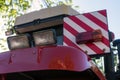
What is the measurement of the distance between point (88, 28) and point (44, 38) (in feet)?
3.18

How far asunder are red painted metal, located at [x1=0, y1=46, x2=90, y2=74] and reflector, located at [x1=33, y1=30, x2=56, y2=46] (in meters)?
0.36

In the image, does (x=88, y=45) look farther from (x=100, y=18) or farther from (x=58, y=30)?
(x=58, y=30)

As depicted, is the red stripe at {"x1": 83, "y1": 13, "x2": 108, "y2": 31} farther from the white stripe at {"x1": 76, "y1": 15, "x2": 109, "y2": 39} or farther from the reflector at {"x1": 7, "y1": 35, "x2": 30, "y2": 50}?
the reflector at {"x1": 7, "y1": 35, "x2": 30, "y2": 50}

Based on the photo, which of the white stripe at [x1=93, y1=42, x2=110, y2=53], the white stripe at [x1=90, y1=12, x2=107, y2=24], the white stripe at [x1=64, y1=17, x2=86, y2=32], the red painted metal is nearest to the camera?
the red painted metal

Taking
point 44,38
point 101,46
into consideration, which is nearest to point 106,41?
point 101,46

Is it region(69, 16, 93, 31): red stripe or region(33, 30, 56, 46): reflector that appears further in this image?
region(69, 16, 93, 31): red stripe

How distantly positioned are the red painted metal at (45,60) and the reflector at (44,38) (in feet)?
1.18

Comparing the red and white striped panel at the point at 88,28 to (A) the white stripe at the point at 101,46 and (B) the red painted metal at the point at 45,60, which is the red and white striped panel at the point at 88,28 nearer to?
(A) the white stripe at the point at 101,46

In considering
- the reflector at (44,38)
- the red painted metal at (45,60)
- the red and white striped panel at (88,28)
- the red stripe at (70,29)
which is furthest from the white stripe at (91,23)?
the red painted metal at (45,60)

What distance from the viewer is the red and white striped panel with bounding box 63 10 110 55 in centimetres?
297

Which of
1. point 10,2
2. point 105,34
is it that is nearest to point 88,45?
point 105,34

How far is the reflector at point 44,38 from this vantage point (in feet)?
7.31

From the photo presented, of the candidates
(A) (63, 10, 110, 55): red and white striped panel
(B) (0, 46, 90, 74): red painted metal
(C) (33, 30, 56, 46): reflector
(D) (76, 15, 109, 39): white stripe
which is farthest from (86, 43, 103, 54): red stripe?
(B) (0, 46, 90, 74): red painted metal

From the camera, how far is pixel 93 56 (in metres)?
3.17
